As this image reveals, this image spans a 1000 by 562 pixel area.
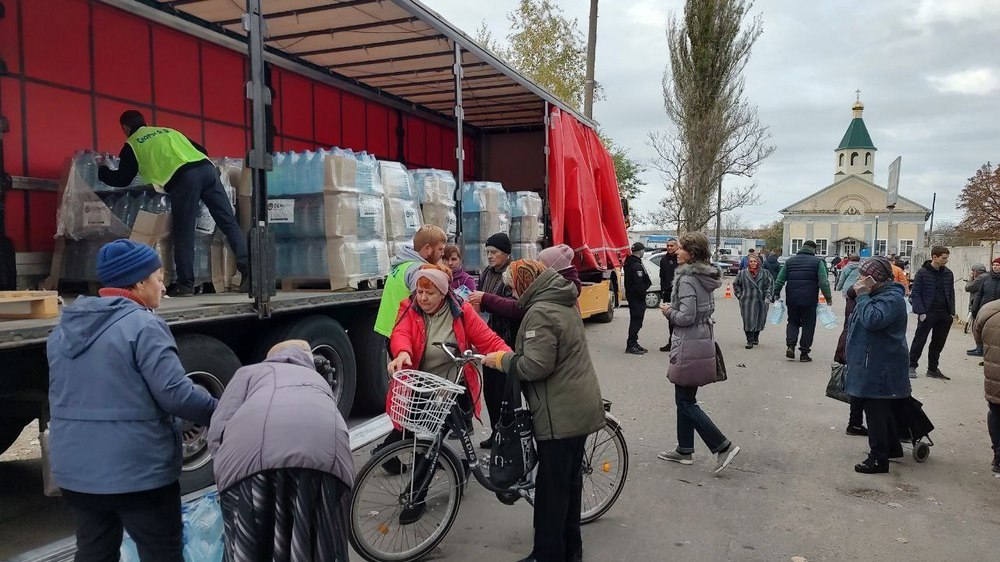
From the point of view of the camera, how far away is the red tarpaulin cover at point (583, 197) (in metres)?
9.38

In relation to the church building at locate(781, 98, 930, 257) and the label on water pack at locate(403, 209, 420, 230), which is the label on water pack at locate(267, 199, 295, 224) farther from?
the church building at locate(781, 98, 930, 257)

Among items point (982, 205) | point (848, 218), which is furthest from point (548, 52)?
point (848, 218)

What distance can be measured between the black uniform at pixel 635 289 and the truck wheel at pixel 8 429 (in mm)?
8177

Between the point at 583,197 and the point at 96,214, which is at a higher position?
the point at 583,197

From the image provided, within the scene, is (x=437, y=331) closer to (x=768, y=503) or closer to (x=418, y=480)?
(x=418, y=480)

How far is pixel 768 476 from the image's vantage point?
17.2 feet

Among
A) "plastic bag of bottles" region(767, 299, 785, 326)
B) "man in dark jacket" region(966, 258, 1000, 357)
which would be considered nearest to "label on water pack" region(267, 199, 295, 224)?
"plastic bag of bottles" region(767, 299, 785, 326)

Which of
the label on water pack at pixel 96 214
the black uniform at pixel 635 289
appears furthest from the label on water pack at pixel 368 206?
the black uniform at pixel 635 289

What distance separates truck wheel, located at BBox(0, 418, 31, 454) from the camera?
4.39 m

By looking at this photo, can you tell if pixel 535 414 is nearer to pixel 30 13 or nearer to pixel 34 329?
pixel 34 329

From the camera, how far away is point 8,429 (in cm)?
448

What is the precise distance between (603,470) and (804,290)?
701 cm

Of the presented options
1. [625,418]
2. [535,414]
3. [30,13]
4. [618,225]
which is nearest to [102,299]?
[535,414]

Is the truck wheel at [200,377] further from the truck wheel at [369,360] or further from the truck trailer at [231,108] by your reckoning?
the truck wheel at [369,360]
